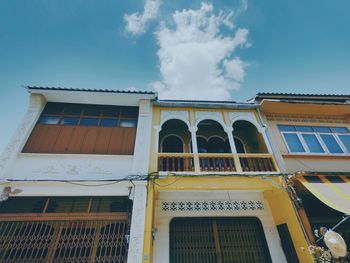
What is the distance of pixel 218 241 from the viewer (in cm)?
648

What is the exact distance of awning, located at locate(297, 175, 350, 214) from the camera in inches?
192

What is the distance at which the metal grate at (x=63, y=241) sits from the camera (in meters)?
4.98

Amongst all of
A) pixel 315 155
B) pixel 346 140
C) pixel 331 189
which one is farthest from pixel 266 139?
pixel 346 140

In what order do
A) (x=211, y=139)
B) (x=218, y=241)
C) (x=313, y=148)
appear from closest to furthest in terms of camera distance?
1. (x=218, y=241)
2. (x=313, y=148)
3. (x=211, y=139)

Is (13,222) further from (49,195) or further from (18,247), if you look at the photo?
(49,195)

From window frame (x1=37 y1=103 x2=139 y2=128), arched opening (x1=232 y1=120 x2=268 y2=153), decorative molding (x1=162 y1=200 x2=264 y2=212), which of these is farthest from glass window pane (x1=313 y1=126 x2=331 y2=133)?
window frame (x1=37 y1=103 x2=139 y2=128)

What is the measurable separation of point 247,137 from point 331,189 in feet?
12.7

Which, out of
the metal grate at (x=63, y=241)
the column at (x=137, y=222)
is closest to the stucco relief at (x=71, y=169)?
the column at (x=137, y=222)

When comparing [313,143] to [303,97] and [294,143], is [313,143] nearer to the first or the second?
[294,143]

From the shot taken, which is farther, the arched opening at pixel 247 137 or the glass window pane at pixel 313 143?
the arched opening at pixel 247 137

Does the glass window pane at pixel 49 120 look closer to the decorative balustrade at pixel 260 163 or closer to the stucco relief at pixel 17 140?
the stucco relief at pixel 17 140

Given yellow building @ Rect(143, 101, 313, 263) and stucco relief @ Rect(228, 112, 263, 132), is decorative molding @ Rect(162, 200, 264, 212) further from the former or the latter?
stucco relief @ Rect(228, 112, 263, 132)

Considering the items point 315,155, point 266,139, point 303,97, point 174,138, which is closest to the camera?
point 315,155

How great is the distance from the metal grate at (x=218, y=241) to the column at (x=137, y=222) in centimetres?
194
